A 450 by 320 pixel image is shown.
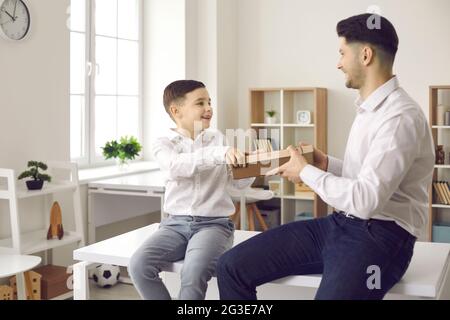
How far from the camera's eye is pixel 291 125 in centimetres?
501

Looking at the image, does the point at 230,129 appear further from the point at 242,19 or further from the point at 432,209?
the point at 432,209

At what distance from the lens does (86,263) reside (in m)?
2.22

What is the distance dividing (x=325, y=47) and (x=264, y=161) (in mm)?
3432

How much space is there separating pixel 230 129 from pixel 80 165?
145cm

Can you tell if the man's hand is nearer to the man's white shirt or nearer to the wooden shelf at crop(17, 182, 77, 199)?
the man's white shirt

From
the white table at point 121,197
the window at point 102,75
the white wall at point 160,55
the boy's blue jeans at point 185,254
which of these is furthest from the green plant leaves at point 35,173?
the white wall at point 160,55

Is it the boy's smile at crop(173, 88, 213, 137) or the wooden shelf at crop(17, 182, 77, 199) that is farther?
the wooden shelf at crop(17, 182, 77, 199)

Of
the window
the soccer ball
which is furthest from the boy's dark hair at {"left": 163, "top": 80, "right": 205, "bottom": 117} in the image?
the window

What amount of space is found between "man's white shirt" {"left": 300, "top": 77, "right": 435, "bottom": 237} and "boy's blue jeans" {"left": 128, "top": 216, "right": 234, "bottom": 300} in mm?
478

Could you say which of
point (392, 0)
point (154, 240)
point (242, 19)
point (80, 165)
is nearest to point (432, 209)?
point (392, 0)

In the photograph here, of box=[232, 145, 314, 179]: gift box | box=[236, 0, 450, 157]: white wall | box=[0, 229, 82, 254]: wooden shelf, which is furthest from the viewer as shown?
box=[236, 0, 450, 157]: white wall

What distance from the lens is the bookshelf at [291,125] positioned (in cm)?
500

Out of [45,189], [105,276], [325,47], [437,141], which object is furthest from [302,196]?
[45,189]

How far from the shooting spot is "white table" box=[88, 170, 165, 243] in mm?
3973
